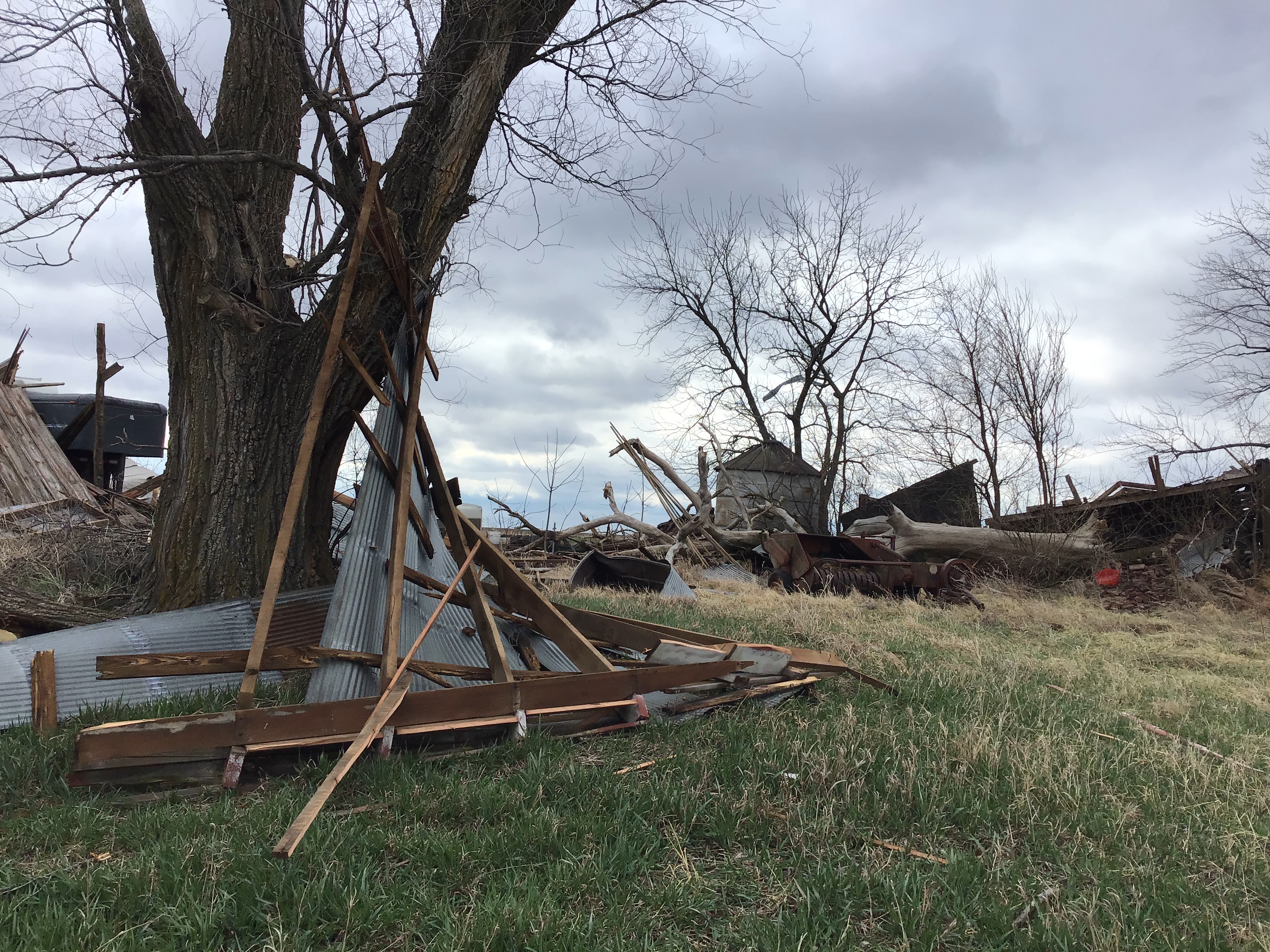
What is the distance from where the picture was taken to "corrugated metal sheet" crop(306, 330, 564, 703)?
389 cm

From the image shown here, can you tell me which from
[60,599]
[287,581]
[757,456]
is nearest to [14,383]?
[60,599]

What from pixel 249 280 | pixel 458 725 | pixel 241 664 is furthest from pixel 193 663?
pixel 249 280

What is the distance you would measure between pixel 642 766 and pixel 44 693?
3167 mm

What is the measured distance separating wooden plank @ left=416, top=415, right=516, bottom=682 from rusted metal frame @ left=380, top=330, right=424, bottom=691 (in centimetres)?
10

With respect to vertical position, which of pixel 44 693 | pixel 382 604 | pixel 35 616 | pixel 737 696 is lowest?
pixel 737 696

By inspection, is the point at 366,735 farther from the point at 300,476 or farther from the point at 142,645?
the point at 142,645

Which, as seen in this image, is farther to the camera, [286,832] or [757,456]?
[757,456]

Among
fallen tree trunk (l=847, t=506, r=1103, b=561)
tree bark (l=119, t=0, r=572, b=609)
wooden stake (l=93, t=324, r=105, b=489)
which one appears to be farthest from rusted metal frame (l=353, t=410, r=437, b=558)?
fallen tree trunk (l=847, t=506, r=1103, b=561)

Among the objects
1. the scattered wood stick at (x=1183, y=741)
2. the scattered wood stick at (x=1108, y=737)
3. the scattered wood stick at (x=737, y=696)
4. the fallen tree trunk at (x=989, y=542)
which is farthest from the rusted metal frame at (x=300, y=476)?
the fallen tree trunk at (x=989, y=542)

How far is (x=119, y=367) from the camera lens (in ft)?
43.5

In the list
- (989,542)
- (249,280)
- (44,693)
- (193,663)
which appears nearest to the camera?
(44,693)

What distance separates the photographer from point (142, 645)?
4.55m

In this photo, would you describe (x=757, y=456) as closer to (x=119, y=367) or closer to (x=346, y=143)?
(x=119, y=367)

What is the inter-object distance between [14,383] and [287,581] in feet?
41.4
